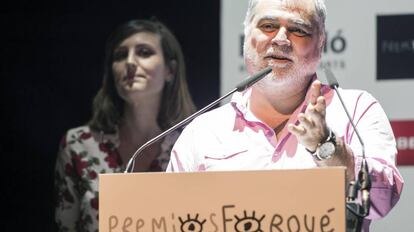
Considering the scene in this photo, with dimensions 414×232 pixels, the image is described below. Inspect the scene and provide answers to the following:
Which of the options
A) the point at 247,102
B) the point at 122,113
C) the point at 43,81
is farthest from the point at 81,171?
the point at 247,102

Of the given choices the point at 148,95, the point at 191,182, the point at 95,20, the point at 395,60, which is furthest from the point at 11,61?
the point at 191,182

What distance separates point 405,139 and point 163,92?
1.01 m

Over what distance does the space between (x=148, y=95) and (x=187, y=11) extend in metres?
0.39

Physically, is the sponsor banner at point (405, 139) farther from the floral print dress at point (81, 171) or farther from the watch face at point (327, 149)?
the watch face at point (327, 149)

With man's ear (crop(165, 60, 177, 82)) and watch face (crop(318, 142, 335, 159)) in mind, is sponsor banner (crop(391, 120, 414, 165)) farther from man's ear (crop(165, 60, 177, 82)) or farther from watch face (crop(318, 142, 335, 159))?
watch face (crop(318, 142, 335, 159))

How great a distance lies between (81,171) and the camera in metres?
3.55

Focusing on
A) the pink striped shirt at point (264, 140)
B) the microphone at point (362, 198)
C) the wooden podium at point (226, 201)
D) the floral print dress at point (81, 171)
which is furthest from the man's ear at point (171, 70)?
the microphone at point (362, 198)

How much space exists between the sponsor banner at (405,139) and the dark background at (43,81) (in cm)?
107

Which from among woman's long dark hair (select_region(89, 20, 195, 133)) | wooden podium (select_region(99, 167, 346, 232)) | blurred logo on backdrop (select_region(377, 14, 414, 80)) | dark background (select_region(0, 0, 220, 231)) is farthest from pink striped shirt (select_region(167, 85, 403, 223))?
dark background (select_region(0, 0, 220, 231))

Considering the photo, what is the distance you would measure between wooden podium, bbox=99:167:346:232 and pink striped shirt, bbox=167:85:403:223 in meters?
0.32

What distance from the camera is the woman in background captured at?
3514 mm

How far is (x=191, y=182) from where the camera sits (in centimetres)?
163

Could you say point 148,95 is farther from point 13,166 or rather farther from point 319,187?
point 319,187

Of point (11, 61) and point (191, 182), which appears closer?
point (191, 182)
